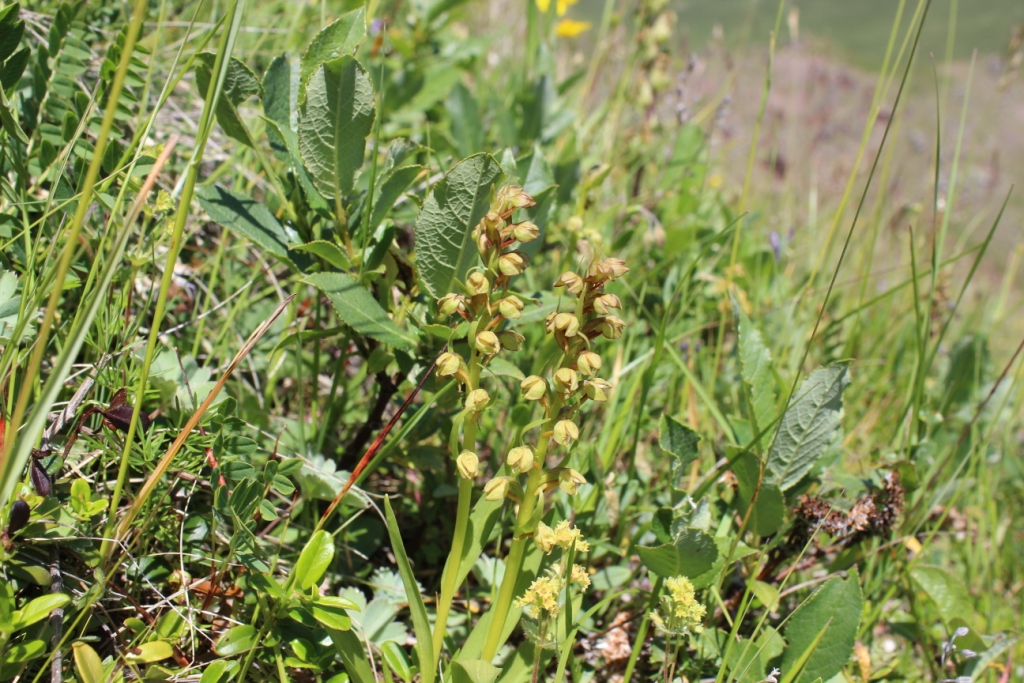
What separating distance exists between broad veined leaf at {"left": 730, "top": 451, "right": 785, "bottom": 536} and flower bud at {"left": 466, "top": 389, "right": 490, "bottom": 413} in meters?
0.67

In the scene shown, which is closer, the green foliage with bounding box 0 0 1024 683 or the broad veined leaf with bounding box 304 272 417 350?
the green foliage with bounding box 0 0 1024 683

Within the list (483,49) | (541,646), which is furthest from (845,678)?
(483,49)

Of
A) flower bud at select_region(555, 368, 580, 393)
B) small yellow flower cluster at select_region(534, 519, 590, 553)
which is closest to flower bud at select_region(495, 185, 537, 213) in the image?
flower bud at select_region(555, 368, 580, 393)

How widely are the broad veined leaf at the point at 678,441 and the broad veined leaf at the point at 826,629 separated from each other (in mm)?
317

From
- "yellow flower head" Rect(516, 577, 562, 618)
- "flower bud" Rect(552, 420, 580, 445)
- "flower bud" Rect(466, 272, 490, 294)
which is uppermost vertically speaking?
"flower bud" Rect(466, 272, 490, 294)

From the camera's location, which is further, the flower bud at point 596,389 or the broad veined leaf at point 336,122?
the broad veined leaf at point 336,122

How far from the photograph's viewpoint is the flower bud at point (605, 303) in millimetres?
918

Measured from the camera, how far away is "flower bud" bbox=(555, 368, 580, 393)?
93 centimetres

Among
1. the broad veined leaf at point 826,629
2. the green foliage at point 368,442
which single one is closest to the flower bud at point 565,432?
the green foliage at point 368,442

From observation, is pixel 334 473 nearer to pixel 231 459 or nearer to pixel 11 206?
pixel 231 459

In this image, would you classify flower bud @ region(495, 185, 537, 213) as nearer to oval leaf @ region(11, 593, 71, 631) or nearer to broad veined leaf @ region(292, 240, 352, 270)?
broad veined leaf @ region(292, 240, 352, 270)

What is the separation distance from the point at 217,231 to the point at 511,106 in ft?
4.05

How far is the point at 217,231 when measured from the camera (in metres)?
1.90

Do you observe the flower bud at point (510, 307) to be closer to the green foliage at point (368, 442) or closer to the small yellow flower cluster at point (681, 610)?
the green foliage at point (368, 442)
